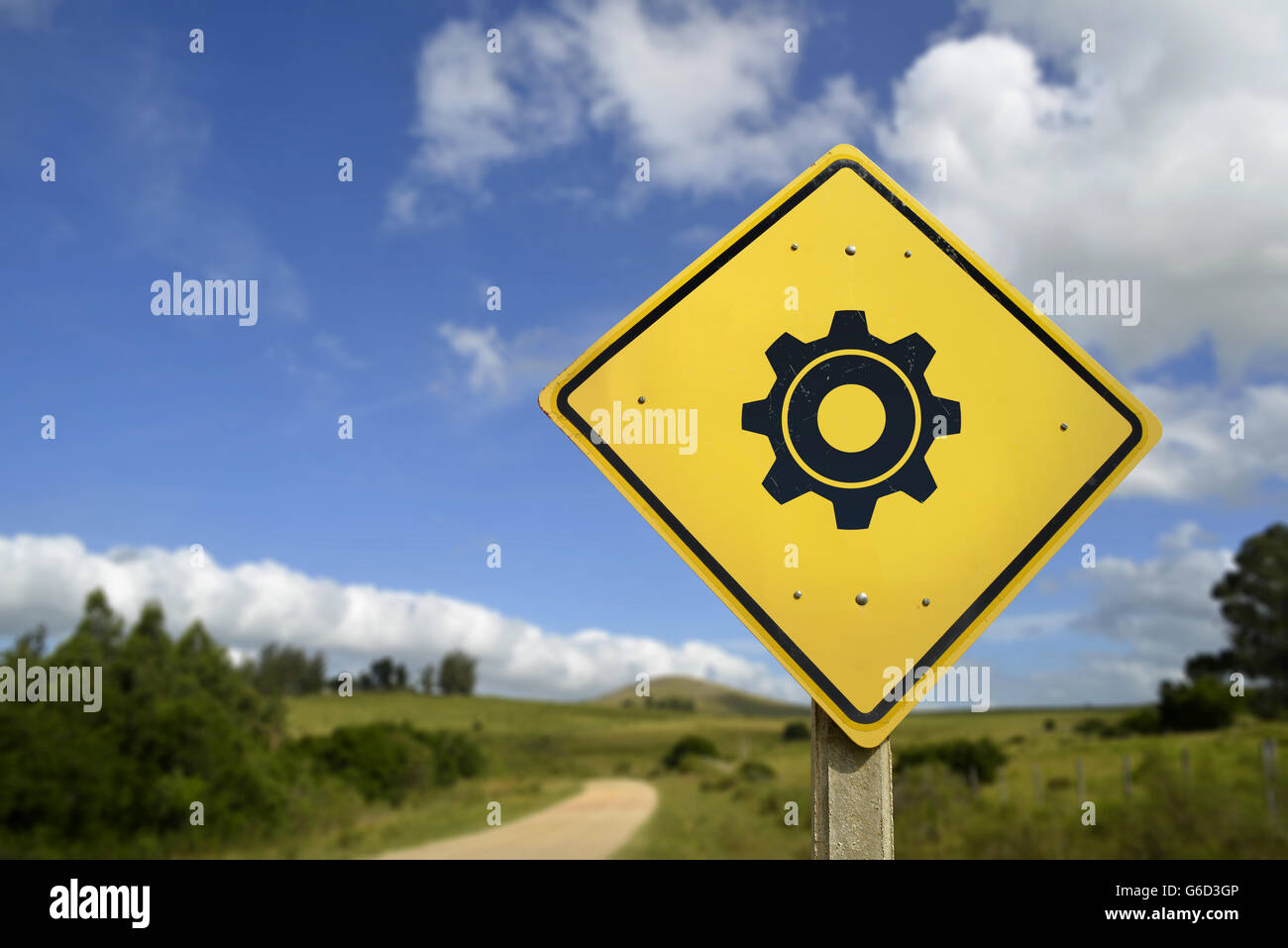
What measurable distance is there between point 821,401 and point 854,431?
0.31ft

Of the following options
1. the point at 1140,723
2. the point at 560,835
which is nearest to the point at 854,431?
the point at 560,835

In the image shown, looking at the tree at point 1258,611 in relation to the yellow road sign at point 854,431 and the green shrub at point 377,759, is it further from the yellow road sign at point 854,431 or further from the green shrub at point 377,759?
the yellow road sign at point 854,431

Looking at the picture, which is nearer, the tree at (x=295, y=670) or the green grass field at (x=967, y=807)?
the green grass field at (x=967, y=807)

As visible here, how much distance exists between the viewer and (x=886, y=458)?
172 cm

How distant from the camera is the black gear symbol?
5.60ft

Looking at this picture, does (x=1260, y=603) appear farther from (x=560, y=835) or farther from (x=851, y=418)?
(x=851, y=418)

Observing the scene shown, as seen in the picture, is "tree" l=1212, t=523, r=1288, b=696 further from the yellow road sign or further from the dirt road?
the yellow road sign

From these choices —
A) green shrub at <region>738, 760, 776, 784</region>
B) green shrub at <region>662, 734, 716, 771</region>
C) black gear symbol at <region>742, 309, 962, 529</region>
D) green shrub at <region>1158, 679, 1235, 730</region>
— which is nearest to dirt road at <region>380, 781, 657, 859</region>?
green shrub at <region>738, 760, 776, 784</region>

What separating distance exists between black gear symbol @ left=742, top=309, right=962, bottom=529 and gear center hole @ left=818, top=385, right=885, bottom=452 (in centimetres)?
1

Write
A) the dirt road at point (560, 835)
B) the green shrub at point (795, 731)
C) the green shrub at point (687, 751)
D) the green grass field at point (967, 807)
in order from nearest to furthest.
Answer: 1. the green grass field at point (967, 807)
2. the dirt road at point (560, 835)
3. the green shrub at point (687, 751)
4. the green shrub at point (795, 731)

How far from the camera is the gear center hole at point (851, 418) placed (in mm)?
1740

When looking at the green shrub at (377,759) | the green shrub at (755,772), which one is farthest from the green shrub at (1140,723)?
the green shrub at (377,759)
